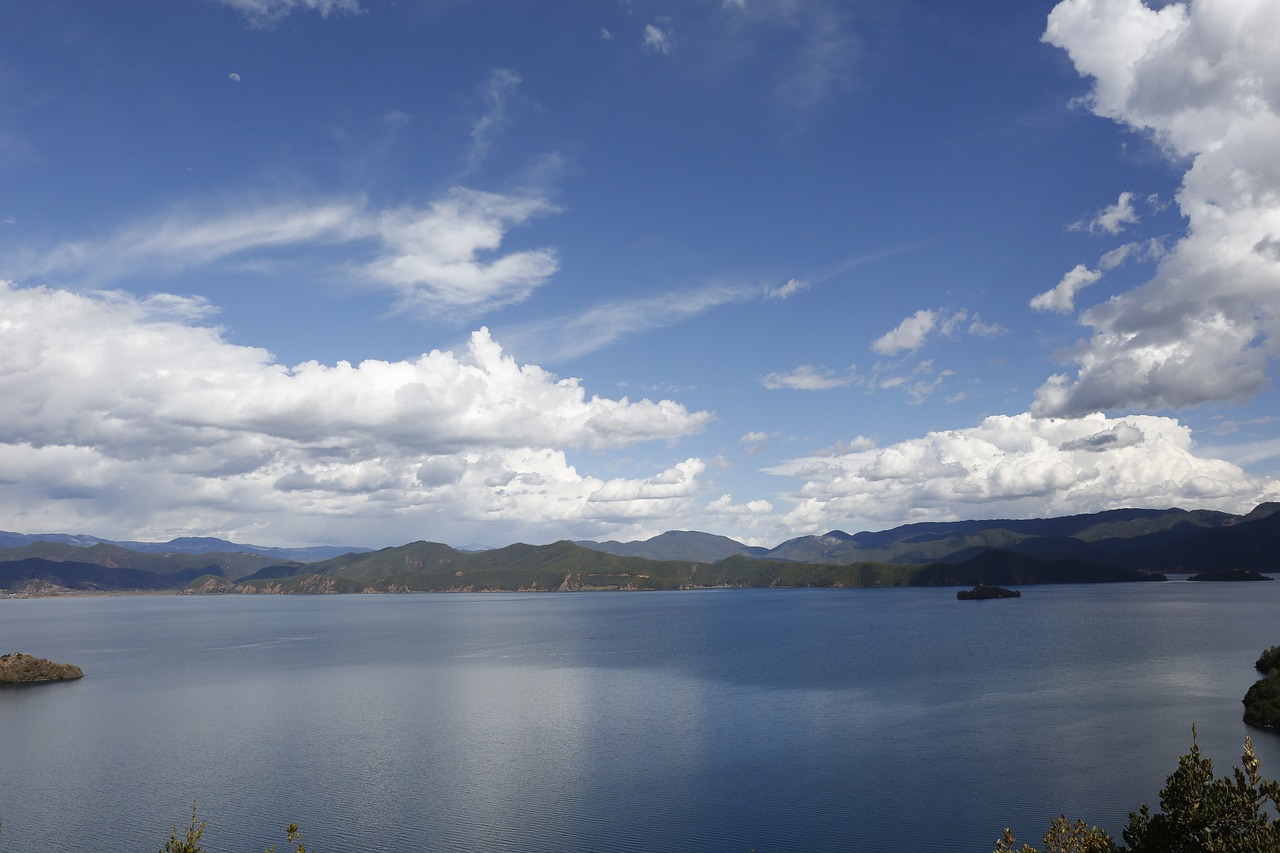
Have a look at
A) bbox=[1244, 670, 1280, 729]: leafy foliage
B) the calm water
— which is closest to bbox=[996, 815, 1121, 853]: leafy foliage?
the calm water

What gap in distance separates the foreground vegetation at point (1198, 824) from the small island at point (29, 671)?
18820 cm

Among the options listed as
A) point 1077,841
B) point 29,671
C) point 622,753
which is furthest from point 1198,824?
point 29,671

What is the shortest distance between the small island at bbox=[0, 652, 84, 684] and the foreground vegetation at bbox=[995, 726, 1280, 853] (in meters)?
188

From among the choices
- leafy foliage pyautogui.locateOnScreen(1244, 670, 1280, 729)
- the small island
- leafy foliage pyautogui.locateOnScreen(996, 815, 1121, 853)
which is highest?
leafy foliage pyautogui.locateOnScreen(996, 815, 1121, 853)

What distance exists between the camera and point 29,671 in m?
156

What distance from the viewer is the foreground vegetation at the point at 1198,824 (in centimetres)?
2641

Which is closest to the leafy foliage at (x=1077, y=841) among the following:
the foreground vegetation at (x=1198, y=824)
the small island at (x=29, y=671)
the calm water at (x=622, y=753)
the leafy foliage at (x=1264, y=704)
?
the foreground vegetation at (x=1198, y=824)

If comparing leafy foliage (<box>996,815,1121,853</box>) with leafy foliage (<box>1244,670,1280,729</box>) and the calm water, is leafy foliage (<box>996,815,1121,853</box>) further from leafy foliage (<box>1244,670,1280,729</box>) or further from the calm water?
leafy foliage (<box>1244,670,1280,729</box>)

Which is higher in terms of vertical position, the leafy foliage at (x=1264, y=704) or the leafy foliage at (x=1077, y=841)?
the leafy foliage at (x=1077, y=841)

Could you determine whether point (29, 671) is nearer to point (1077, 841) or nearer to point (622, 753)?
point (622, 753)

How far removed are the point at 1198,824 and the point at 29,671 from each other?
644 feet

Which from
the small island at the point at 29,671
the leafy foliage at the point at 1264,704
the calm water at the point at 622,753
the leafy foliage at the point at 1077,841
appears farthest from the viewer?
the small island at the point at 29,671

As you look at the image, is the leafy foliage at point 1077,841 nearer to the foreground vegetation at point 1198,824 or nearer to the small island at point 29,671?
the foreground vegetation at point 1198,824

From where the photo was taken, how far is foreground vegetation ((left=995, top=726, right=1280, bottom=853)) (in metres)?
26.4
